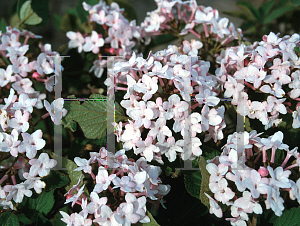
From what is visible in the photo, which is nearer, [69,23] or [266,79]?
[266,79]

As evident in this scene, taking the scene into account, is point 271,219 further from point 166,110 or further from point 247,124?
point 166,110

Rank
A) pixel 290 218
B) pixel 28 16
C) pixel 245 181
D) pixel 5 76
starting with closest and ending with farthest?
pixel 245 181
pixel 290 218
pixel 5 76
pixel 28 16

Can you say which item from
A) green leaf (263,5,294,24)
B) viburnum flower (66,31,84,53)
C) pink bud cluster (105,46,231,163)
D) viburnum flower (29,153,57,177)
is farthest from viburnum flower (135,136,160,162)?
green leaf (263,5,294,24)

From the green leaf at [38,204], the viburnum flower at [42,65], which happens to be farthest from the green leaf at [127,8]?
the green leaf at [38,204]

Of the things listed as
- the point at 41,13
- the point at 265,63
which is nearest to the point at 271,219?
the point at 265,63

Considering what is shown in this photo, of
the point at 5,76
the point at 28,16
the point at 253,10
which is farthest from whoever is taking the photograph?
the point at 253,10

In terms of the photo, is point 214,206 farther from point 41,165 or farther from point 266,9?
point 266,9

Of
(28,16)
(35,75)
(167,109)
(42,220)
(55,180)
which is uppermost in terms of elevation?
(28,16)

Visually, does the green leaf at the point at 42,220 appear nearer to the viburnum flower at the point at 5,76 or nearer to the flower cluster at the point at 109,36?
the viburnum flower at the point at 5,76

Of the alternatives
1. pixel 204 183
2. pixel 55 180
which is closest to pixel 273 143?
pixel 204 183
